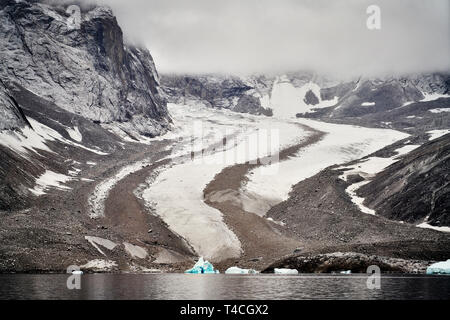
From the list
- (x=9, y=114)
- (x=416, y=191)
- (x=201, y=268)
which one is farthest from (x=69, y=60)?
(x=201, y=268)

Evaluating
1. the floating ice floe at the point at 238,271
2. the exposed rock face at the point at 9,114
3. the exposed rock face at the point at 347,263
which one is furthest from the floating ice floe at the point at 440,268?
the exposed rock face at the point at 9,114

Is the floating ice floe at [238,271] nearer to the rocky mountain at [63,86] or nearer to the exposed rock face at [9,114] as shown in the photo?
the rocky mountain at [63,86]

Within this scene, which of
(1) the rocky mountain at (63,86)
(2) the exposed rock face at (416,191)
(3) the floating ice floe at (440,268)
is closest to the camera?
(3) the floating ice floe at (440,268)

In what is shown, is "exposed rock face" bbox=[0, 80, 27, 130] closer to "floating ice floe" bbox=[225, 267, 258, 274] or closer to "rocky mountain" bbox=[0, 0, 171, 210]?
"rocky mountain" bbox=[0, 0, 171, 210]

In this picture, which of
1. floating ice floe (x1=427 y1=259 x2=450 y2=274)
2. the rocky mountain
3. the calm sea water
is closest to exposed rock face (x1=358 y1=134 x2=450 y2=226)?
floating ice floe (x1=427 y1=259 x2=450 y2=274)

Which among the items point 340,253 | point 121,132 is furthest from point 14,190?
point 121,132
